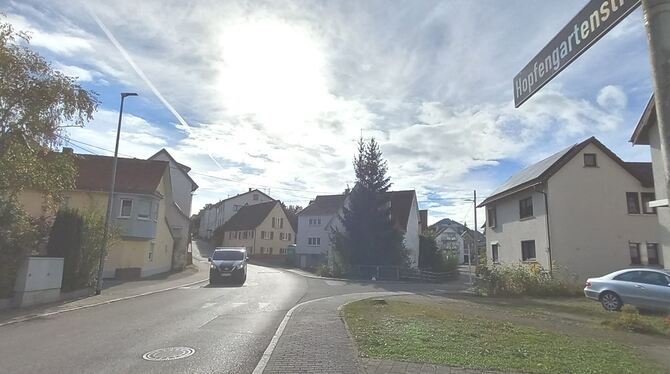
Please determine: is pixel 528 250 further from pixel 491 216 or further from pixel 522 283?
pixel 522 283

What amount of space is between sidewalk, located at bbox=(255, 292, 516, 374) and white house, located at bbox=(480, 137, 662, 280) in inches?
730

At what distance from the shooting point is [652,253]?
2608 cm

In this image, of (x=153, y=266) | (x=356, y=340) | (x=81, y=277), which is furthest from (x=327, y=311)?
(x=153, y=266)

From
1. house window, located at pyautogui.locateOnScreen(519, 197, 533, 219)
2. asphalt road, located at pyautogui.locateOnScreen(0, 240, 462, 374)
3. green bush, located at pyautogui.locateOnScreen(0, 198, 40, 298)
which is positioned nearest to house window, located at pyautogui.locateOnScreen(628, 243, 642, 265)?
house window, located at pyautogui.locateOnScreen(519, 197, 533, 219)

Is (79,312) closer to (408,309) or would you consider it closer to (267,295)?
(267,295)

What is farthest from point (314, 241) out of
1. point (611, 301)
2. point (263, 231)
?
point (611, 301)

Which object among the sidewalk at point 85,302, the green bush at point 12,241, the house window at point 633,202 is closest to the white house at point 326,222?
the house window at point 633,202

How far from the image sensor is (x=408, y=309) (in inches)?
564

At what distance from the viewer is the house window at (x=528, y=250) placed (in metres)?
28.6

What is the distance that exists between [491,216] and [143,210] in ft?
81.1

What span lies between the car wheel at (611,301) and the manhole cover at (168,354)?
1386 centimetres

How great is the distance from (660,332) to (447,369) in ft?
24.9

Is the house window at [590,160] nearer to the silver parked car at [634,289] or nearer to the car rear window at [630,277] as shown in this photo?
the silver parked car at [634,289]

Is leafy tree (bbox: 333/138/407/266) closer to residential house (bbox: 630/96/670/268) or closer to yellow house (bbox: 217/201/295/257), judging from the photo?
residential house (bbox: 630/96/670/268)
